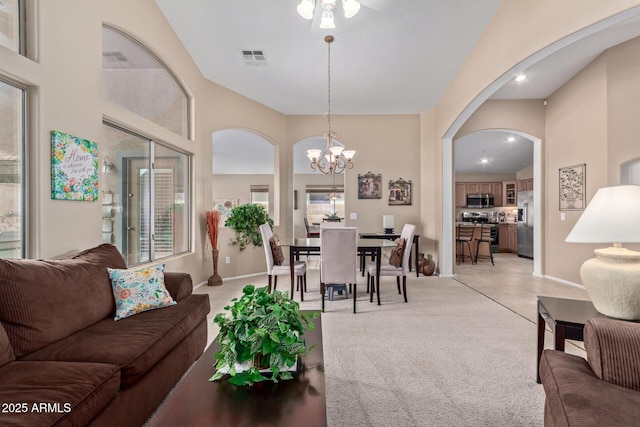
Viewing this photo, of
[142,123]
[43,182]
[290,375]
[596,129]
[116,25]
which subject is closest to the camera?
[290,375]

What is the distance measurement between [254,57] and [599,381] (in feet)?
14.9

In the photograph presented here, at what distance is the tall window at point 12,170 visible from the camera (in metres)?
1.97

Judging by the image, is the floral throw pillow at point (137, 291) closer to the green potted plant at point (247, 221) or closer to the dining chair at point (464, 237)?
the green potted plant at point (247, 221)

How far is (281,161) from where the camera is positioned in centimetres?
592

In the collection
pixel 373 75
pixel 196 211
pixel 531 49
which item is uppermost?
pixel 373 75

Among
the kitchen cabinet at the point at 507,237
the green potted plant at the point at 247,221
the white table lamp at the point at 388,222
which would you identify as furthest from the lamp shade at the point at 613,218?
the kitchen cabinet at the point at 507,237

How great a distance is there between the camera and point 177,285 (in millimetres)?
2387

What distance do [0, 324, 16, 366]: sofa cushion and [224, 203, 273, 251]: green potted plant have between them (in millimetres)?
3486

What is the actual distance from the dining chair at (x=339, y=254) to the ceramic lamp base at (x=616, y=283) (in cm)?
203

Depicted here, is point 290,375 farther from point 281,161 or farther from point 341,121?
point 341,121

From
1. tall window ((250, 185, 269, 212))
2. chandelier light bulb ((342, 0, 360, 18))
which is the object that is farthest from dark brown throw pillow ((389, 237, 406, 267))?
tall window ((250, 185, 269, 212))

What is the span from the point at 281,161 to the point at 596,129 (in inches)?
195

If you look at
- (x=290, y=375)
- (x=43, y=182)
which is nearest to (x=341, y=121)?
(x=43, y=182)

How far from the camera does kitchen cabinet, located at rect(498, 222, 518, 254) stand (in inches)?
349
